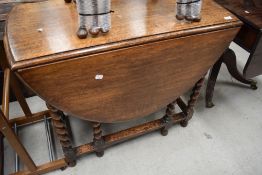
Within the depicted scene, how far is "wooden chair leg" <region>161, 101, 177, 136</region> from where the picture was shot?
140 centimetres

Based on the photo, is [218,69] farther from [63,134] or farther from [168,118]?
[63,134]

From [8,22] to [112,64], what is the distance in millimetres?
522

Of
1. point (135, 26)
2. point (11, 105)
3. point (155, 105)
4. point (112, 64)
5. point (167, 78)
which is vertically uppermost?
point (135, 26)

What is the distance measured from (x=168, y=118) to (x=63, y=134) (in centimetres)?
64

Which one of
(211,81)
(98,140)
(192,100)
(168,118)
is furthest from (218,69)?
(98,140)

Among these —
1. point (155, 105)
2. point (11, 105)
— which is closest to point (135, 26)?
point (155, 105)

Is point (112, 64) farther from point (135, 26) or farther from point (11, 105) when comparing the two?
point (11, 105)

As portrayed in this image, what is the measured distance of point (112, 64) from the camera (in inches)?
36.8

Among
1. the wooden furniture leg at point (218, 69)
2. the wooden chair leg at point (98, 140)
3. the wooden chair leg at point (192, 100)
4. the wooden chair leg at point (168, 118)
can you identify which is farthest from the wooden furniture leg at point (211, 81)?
the wooden chair leg at point (98, 140)

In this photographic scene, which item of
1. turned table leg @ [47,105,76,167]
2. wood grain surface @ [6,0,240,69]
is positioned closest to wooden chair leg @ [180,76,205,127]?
wood grain surface @ [6,0,240,69]

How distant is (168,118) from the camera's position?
1466mm

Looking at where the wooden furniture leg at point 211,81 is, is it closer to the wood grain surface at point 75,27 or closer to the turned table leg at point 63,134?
the wood grain surface at point 75,27

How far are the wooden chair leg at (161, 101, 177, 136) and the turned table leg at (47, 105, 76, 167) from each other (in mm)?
582

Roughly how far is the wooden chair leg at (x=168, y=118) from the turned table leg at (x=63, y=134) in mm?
582
